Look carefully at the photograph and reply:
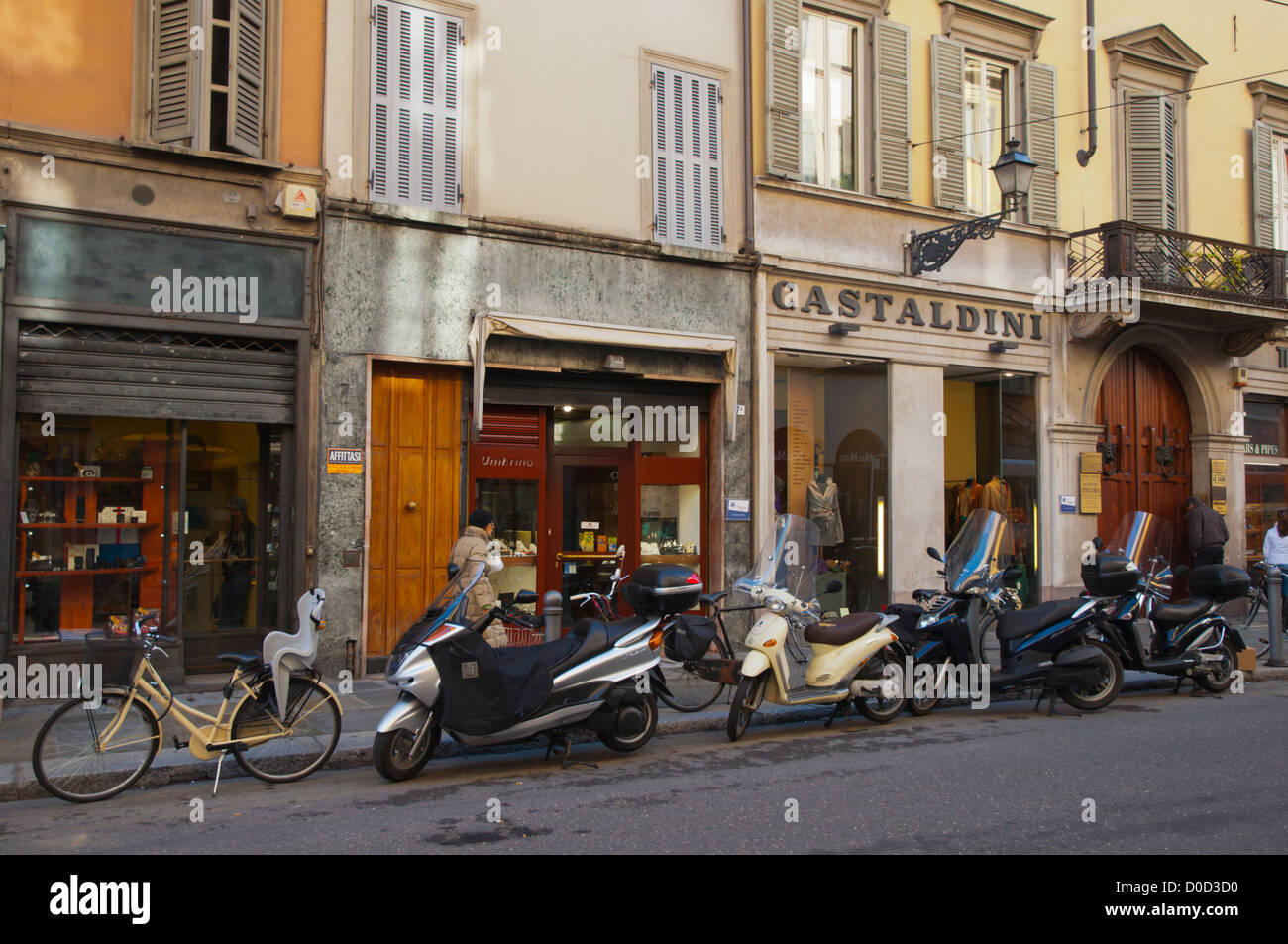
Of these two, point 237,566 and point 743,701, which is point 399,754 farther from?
point 237,566

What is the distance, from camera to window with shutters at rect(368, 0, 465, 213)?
10.9 metres

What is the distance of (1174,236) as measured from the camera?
15.3 meters

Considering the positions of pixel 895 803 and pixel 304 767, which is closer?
pixel 895 803

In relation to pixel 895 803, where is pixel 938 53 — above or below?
above

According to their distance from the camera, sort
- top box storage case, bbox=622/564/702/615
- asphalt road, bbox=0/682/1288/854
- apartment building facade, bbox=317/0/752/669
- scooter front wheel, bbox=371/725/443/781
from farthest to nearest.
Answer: apartment building facade, bbox=317/0/752/669 < top box storage case, bbox=622/564/702/615 < scooter front wheel, bbox=371/725/443/781 < asphalt road, bbox=0/682/1288/854


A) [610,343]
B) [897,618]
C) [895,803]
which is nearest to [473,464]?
[610,343]

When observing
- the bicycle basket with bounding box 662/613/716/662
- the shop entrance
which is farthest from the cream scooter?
the shop entrance

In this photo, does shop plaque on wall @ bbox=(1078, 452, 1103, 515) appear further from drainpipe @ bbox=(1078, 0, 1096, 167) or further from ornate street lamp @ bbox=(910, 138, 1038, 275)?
drainpipe @ bbox=(1078, 0, 1096, 167)

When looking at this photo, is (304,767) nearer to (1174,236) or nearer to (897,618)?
(897,618)

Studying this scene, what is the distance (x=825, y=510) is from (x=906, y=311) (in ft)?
9.50

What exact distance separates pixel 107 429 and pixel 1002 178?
10.2 metres

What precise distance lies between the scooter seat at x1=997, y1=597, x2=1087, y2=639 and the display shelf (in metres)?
7.82

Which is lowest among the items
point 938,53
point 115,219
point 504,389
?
point 504,389

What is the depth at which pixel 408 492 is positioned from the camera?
11.0 m
